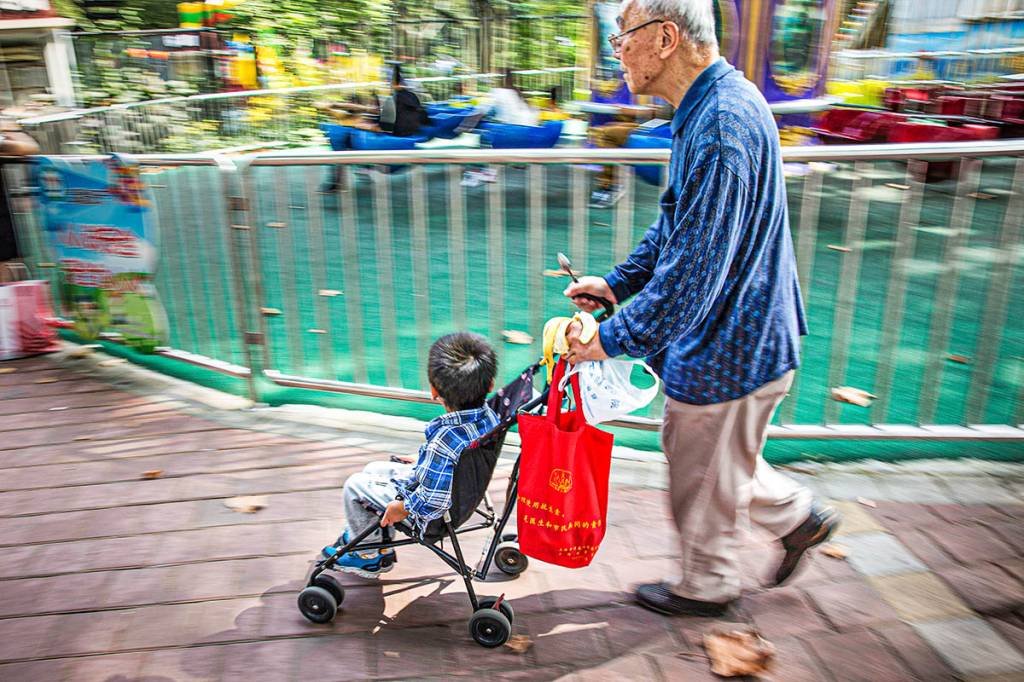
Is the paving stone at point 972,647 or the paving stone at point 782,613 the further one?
the paving stone at point 782,613

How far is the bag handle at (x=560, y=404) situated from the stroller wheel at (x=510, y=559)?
78cm

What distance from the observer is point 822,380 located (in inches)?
186

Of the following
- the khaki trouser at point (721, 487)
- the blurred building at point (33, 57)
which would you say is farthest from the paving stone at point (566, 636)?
the blurred building at point (33, 57)

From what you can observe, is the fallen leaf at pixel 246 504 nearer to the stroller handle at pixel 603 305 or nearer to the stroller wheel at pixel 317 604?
the stroller wheel at pixel 317 604

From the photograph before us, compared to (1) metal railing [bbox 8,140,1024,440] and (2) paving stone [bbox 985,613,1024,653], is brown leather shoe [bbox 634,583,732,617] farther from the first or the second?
(1) metal railing [bbox 8,140,1024,440]

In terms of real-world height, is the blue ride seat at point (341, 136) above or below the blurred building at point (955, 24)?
below

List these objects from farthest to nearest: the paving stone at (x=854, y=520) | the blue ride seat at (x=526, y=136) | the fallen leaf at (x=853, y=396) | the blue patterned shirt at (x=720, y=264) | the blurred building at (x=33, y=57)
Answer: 1. the blurred building at (x=33, y=57)
2. the blue ride seat at (x=526, y=136)
3. the fallen leaf at (x=853, y=396)
4. the paving stone at (x=854, y=520)
5. the blue patterned shirt at (x=720, y=264)

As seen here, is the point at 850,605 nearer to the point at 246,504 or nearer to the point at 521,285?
the point at 246,504

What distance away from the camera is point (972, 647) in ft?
8.70

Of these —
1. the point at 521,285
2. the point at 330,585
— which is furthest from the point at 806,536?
the point at 521,285

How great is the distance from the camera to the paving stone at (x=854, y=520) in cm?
332

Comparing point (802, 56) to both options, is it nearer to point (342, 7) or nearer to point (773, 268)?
point (773, 268)

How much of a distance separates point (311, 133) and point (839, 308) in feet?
42.1

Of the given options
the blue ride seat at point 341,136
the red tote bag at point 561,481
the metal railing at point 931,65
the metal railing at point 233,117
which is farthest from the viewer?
the metal railing at point 233,117
